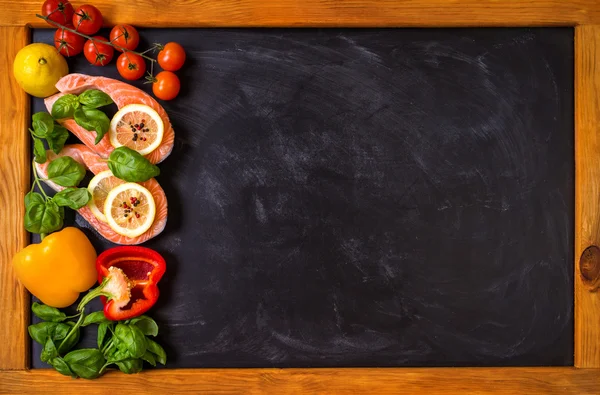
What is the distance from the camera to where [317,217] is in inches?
91.7

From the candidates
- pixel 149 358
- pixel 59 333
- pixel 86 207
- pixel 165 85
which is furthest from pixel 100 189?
pixel 149 358

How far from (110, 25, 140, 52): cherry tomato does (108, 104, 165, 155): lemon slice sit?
0.80ft

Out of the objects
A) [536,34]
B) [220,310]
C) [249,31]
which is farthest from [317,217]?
[536,34]

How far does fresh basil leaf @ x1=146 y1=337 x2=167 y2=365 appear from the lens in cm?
223

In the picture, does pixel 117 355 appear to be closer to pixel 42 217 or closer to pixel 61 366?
pixel 61 366

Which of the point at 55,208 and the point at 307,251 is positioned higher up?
the point at 55,208

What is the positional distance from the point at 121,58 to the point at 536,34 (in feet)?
5.51

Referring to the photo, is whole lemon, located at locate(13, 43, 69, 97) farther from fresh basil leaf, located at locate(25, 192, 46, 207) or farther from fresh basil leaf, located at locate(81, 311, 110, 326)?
fresh basil leaf, located at locate(81, 311, 110, 326)

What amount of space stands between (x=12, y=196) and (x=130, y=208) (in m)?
0.50

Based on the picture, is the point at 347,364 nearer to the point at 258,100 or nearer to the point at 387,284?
the point at 387,284

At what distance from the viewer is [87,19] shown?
218 centimetres

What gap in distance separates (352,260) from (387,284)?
173 millimetres

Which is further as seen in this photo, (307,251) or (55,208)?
(307,251)

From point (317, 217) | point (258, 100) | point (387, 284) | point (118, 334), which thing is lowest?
point (118, 334)
